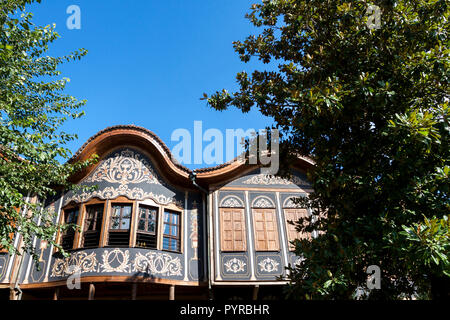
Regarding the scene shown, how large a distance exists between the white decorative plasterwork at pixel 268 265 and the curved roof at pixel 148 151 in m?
3.35

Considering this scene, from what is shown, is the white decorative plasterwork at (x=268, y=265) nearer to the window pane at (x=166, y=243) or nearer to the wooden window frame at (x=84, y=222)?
the window pane at (x=166, y=243)

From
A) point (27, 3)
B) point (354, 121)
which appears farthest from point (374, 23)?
point (27, 3)

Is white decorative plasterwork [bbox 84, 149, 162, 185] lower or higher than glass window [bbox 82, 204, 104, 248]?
higher

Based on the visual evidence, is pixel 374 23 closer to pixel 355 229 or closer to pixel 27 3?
pixel 355 229

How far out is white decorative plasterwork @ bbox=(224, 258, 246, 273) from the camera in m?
10.5

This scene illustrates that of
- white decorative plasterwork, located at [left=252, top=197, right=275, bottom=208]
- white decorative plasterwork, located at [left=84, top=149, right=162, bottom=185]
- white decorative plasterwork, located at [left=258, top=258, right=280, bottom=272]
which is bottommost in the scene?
white decorative plasterwork, located at [left=258, top=258, right=280, bottom=272]

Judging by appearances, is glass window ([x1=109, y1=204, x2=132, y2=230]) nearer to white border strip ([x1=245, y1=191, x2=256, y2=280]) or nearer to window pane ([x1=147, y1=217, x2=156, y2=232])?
window pane ([x1=147, y1=217, x2=156, y2=232])

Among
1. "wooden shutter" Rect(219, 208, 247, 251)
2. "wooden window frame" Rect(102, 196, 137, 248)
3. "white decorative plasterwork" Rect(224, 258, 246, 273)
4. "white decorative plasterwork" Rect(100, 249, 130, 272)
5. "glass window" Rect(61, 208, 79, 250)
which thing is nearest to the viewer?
"white decorative plasterwork" Rect(100, 249, 130, 272)

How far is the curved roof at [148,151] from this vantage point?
11.2 m

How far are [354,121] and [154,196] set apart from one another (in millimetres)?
8131

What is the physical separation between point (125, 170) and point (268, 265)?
19.9 feet

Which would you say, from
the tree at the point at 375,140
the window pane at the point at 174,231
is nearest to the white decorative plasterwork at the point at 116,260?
the window pane at the point at 174,231

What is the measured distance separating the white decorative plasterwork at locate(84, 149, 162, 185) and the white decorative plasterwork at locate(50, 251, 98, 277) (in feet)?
8.64
